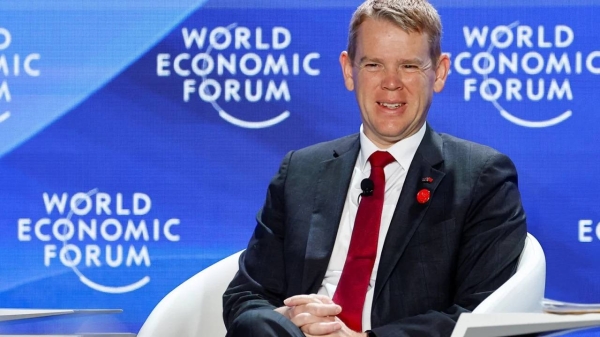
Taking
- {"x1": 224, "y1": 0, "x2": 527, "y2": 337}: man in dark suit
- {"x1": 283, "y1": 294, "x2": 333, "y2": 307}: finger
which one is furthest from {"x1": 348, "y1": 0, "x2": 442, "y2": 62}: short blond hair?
{"x1": 283, "y1": 294, "x2": 333, "y2": 307}: finger

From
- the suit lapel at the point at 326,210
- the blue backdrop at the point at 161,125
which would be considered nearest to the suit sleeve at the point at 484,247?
the suit lapel at the point at 326,210

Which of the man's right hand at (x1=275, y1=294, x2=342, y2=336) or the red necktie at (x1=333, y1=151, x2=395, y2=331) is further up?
the red necktie at (x1=333, y1=151, x2=395, y2=331)

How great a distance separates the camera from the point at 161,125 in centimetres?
436

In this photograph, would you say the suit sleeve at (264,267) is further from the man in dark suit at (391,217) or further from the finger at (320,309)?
the finger at (320,309)

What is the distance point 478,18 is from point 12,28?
2041 mm

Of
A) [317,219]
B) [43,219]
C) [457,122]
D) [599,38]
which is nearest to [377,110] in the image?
[317,219]

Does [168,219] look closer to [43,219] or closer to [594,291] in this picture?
[43,219]

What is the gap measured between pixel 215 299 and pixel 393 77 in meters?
0.91

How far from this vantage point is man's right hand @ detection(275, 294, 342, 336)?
9.00 ft

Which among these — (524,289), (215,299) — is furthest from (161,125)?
(524,289)

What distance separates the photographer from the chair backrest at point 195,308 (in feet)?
9.86

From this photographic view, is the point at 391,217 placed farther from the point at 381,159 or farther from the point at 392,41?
Answer: the point at 392,41

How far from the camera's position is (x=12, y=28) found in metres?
4.42

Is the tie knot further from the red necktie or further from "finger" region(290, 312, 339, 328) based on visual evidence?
"finger" region(290, 312, 339, 328)
